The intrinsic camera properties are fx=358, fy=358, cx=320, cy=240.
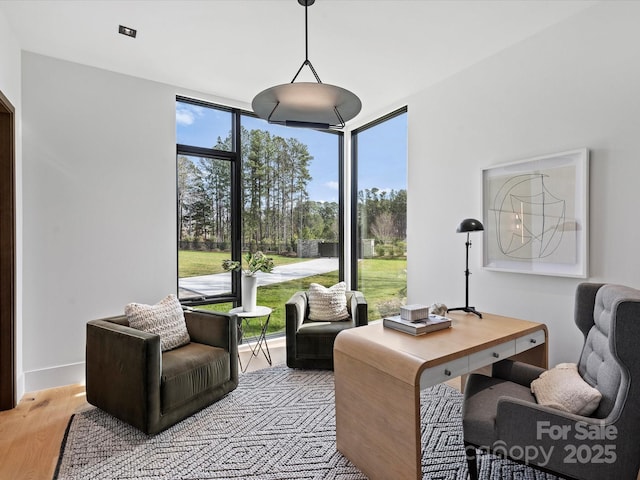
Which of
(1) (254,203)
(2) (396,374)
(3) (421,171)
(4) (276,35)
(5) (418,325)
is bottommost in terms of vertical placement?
(2) (396,374)

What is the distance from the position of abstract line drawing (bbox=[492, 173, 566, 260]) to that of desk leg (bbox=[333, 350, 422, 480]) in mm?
1760

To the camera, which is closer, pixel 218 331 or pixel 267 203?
pixel 218 331

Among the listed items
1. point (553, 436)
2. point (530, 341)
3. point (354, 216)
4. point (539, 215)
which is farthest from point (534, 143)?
point (354, 216)

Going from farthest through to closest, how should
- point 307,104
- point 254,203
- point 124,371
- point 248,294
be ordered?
point 254,203, point 248,294, point 124,371, point 307,104

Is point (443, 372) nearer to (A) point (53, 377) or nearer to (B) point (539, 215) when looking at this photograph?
(B) point (539, 215)

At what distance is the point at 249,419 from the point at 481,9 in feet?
10.6

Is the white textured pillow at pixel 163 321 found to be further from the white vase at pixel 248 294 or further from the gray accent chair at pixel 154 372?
the white vase at pixel 248 294

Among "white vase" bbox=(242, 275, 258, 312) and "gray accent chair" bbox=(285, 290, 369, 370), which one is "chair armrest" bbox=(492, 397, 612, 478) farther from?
"white vase" bbox=(242, 275, 258, 312)

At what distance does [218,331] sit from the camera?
2836 millimetres

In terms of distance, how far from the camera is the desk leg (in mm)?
1583

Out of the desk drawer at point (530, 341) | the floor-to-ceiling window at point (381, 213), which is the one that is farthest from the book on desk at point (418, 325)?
the floor-to-ceiling window at point (381, 213)

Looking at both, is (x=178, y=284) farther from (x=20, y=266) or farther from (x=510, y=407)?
(x=510, y=407)

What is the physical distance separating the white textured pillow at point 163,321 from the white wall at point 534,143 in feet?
7.70

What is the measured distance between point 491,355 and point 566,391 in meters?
0.39
